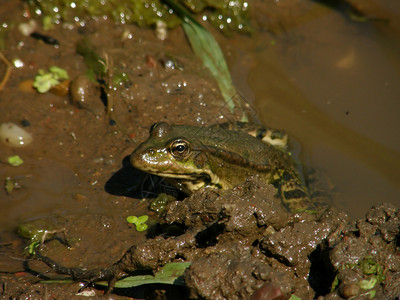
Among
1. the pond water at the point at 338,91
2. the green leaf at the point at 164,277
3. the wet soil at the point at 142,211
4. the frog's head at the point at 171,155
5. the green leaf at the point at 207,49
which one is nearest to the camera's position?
the wet soil at the point at 142,211

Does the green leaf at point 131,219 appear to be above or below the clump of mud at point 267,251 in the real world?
below

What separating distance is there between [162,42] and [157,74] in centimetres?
78

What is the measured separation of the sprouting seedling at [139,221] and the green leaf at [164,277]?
82 centimetres

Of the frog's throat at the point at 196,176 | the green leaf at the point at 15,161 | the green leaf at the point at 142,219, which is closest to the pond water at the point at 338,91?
the frog's throat at the point at 196,176

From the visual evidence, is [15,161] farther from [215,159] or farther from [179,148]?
[215,159]

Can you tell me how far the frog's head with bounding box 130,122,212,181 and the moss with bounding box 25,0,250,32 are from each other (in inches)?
106

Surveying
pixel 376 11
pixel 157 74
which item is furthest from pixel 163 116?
pixel 376 11

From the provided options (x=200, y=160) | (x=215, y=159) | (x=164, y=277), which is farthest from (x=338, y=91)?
(x=164, y=277)

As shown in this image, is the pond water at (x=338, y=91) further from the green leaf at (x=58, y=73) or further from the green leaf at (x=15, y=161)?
the green leaf at (x=15, y=161)

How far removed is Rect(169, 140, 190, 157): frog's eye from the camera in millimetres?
4180

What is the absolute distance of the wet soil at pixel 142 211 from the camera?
3.07 metres

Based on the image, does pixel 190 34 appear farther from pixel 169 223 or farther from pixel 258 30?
pixel 169 223

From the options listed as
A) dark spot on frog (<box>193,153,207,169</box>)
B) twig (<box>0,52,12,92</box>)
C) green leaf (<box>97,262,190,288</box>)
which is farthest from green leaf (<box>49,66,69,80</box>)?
green leaf (<box>97,262,190,288</box>)

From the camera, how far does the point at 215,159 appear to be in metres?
4.48
